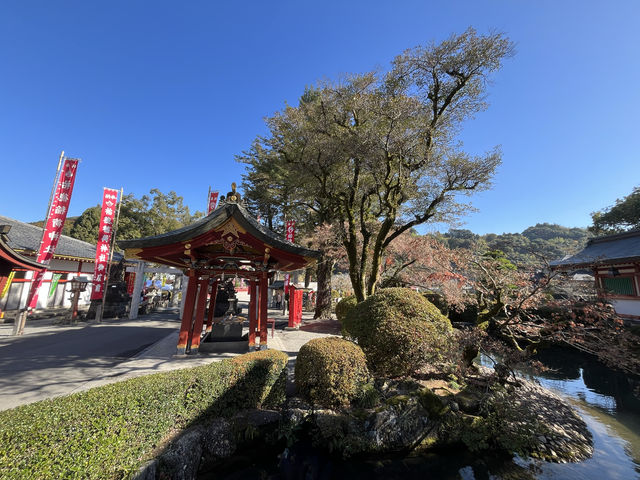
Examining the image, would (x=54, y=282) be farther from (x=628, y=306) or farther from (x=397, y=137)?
(x=628, y=306)

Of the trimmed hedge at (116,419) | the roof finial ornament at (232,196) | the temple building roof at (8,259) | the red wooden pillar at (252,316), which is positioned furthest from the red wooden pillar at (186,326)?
the temple building roof at (8,259)

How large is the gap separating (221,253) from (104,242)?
10607 millimetres

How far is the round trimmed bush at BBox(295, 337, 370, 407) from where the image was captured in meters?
5.38

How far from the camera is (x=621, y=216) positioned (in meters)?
25.6

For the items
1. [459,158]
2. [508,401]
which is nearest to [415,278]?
[459,158]

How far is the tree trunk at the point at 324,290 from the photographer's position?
17.3 metres

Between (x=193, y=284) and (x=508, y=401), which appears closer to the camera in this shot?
(x=508, y=401)

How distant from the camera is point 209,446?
4.52 metres

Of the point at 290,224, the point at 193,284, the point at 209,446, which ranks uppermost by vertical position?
the point at 290,224

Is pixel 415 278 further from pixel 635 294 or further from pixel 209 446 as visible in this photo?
pixel 209 446

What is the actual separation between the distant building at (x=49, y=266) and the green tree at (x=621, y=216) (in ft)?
147

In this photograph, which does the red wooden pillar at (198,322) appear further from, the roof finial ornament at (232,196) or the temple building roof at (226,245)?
the roof finial ornament at (232,196)

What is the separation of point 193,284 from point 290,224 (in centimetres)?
1027

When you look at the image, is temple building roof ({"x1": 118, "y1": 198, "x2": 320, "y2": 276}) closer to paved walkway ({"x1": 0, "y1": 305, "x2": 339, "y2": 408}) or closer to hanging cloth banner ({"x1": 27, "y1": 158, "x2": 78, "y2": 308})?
paved walkway ({"x1": 0, "y1": 305, "x2": 339, "y2": 408})
